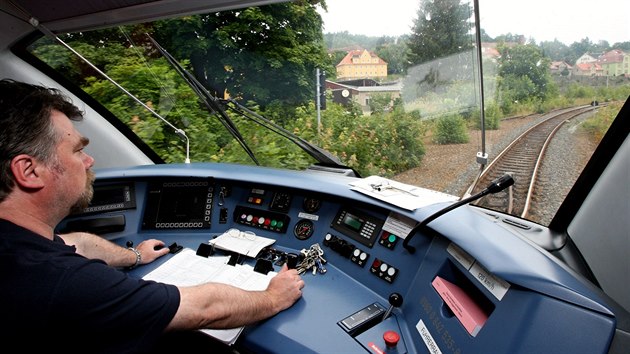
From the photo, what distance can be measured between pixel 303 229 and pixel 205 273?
0.51 meters

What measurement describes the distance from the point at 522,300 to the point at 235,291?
32.9 inches

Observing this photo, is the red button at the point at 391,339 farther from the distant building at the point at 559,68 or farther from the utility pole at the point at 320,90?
the utility pole at the point at 320,90

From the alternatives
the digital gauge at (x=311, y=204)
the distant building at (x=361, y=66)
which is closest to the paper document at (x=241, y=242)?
the digital gauge at (x=311, y=204)

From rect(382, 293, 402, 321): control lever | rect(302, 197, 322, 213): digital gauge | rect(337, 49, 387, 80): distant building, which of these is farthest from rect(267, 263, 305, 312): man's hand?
rect(337, 49, 387, 80): distant building

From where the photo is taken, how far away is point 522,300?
790mm

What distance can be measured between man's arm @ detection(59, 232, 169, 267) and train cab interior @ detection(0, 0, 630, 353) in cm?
6

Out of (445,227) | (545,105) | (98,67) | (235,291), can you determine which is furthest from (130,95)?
(545,105)

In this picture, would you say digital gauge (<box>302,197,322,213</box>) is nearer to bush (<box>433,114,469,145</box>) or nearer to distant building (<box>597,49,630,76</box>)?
bush (<box>433,114,469,145</box>)

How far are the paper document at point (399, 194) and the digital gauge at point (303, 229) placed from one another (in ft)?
1.00

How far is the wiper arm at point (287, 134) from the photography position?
1857mm

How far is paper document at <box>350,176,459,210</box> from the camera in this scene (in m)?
1.34

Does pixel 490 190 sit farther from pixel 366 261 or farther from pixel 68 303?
pixel 68 303

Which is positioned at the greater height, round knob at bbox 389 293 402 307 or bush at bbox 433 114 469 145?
bush at bbox 433 114 469 145

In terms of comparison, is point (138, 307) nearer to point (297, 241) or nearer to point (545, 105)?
point (297, 241)
